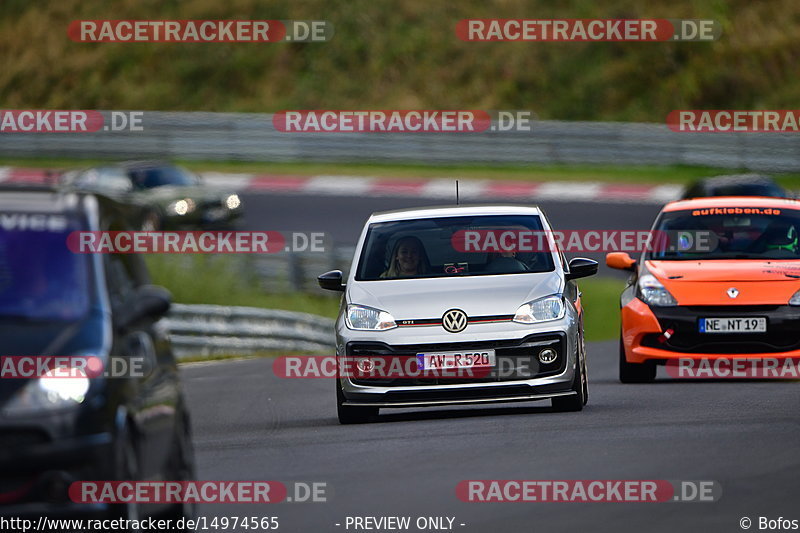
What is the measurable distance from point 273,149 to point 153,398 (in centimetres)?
3026

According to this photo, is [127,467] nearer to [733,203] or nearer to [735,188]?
[733,203]

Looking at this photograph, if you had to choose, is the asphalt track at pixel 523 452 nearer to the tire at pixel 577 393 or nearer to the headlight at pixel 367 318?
the tire at pixel 577 393

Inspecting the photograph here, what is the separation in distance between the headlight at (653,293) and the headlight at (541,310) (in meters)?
2.31

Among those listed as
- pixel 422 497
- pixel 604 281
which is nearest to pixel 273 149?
pixel 604 281

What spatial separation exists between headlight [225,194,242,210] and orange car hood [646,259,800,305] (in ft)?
60.6

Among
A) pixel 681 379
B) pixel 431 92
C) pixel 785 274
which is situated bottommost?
pixel 681 379

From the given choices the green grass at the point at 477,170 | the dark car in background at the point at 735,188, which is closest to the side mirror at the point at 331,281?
the dark car in background at the point at 735,188

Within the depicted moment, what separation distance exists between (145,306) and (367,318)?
4.70m

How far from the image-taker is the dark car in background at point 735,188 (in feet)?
83.4

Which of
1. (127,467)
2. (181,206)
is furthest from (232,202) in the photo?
(127,467)

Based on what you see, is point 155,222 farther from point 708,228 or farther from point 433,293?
point 433,293

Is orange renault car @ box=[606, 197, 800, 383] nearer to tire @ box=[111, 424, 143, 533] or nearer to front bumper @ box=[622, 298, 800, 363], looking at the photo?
front bumper @ box=[622, 298, 800, 363]

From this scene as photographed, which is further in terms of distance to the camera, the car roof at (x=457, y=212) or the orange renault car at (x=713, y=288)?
the orange renault car at (x=713, y=288)

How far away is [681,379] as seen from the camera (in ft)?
47.6
